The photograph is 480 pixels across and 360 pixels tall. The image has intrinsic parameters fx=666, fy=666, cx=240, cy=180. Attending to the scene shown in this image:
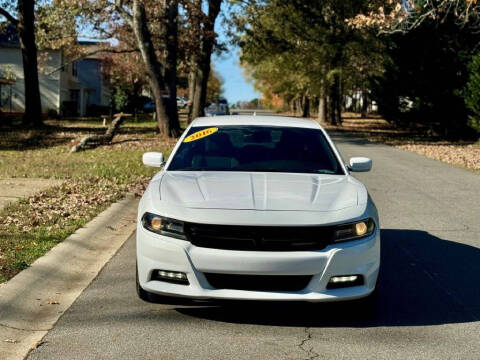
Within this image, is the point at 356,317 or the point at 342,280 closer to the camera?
the point at 342,280

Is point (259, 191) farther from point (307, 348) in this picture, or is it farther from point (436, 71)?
point (436, 71)

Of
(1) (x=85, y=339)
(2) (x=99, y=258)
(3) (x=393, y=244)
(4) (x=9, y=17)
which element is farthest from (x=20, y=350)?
(4) (x=9, y=17)

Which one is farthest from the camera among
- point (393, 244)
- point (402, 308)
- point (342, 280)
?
point (393, 244)

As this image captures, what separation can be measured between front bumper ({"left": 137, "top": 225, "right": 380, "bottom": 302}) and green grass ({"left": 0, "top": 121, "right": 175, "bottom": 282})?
1.69 meters

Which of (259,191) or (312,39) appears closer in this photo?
(259,191)

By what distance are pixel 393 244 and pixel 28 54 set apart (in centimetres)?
2710

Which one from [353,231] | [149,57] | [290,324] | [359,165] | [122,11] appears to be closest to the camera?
[353,231]

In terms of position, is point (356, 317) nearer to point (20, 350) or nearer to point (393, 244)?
point (20, 350)

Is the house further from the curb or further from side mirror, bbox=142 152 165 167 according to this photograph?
side mirror, bbox=142 152 165 167

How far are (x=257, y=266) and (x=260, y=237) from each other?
0.21m

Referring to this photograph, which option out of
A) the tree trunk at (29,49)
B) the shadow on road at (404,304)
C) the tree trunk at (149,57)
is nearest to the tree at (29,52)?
the tree trunk at (29,49)

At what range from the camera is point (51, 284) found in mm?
5961

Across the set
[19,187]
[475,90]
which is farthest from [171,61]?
[19,187]

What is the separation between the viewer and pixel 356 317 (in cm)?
517
